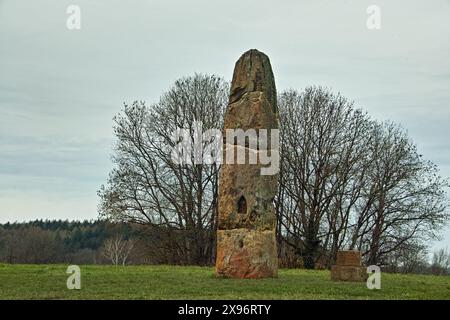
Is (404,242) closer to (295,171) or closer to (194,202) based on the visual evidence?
(295,171)

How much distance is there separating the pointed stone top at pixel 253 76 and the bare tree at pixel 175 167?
68.1 ft

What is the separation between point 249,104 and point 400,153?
23.2 m

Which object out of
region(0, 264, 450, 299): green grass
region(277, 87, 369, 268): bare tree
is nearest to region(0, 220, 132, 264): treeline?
region(277, 87, 369, 268): bare tree

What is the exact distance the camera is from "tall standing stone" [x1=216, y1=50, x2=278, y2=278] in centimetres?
2198

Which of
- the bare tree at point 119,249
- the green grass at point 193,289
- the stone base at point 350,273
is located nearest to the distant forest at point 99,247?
the bare tree at point 119,249

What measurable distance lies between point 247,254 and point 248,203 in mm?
1643

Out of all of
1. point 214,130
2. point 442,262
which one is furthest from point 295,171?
point 442,262

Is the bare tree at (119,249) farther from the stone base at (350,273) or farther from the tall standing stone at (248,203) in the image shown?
the stone base at (350,273)

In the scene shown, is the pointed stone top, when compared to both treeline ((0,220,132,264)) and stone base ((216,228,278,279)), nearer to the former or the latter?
stone base ((216,228,278,279))

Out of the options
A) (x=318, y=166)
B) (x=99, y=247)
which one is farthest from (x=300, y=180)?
(x=99, y=247)

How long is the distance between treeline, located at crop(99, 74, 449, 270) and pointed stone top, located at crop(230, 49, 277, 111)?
20.6 metres

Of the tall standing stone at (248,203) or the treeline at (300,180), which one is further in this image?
the treeline at (300,180)

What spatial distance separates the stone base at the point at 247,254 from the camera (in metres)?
21.8

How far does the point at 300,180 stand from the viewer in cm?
4406
